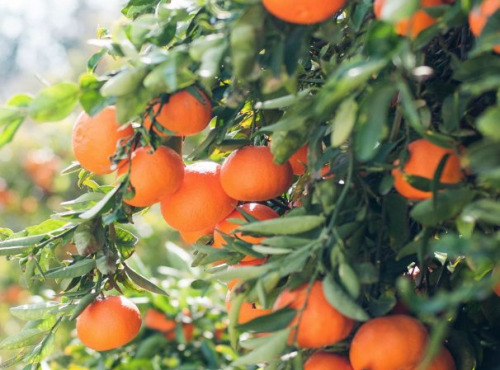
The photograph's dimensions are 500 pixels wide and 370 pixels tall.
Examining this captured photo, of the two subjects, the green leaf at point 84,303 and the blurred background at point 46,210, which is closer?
the green leaf at point 84,303

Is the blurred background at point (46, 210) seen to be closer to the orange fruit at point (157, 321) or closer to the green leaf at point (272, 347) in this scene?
the orange fruit at point (157, 321)

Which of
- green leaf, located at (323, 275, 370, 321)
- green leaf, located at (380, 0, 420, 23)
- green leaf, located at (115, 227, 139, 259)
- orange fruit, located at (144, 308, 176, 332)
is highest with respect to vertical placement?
green leaf, located at (380, 0, 420, 23)

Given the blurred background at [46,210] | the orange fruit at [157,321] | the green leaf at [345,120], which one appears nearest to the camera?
the green leaf at [345,120]

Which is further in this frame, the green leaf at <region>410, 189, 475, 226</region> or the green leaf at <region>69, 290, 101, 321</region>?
the green leaf at <region>69, 290, 101, 321</region>

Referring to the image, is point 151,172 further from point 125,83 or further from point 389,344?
point 389,344

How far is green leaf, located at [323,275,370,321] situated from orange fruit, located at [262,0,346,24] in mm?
217

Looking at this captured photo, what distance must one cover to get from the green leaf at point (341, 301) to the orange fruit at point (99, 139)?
0.26m

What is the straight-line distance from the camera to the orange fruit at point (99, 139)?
0.74 meters

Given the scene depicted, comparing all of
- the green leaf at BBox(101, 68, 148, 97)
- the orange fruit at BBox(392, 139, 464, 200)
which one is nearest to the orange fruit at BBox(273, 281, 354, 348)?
the orange fruit at BBox(392, 139, 464, 200)

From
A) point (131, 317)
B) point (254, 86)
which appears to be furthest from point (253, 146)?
point (131, 317)

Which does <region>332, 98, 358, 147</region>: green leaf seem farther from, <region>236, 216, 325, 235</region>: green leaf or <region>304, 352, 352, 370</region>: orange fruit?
<region>304, 352, 352, 370</region>: orange fruit

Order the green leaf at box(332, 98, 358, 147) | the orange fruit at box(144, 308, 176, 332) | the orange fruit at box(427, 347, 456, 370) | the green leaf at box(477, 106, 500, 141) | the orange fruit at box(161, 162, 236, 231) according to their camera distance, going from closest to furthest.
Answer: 1. the green leaf at box(477, 106, 500, 141)
2. the green leaf at box(332, 98, 358, 147)
3. the orange fruit at box(427, 347, 456, 370)
4. the orange fruit at box(161, 162, 236, 231)
5. the orange fruit at box(144, 308, 176, 332)

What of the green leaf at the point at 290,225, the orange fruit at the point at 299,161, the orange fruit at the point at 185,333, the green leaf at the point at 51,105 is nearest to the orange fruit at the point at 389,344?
the green leaf at the point at 290,225

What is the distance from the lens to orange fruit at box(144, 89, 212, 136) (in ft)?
2.31
